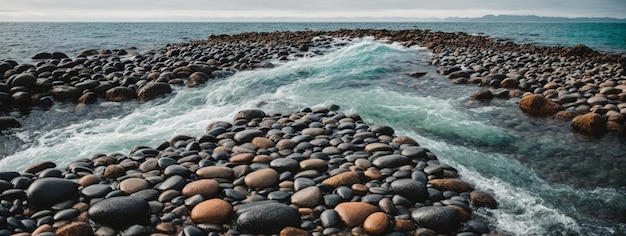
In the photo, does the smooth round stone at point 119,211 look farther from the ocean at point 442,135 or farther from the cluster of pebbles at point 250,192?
the ocean at point 442,135

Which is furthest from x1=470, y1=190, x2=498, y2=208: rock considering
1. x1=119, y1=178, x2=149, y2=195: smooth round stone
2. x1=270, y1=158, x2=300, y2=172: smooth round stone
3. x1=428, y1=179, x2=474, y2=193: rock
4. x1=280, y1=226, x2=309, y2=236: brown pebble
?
x1=119, y1=178, x2=149, y2=195: smooth round stone

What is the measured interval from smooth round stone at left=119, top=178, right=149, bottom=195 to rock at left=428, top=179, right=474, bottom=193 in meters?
4.01

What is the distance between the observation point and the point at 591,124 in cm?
752

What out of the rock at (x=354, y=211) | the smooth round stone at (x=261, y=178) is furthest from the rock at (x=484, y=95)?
the smooth round stone at (x=261, y=178)

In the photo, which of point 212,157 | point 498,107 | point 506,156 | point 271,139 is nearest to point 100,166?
point 212,157

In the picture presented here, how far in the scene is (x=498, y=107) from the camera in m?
9.55

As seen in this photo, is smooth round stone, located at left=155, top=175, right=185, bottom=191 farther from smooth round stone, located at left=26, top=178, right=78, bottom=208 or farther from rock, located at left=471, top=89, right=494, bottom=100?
rock, located at left=471, top=89, right=494, bottom=100

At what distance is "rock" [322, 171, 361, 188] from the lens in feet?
16.1

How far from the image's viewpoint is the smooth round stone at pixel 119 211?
392cm

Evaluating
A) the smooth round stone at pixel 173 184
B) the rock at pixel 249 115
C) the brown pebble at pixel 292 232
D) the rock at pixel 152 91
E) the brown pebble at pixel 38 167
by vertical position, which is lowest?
the brown pebble at pixel 292 232

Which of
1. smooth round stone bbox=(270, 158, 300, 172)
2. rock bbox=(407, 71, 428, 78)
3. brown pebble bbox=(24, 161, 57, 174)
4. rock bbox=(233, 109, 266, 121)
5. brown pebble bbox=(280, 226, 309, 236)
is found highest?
rock bbox=(407, 71, 428, 78)

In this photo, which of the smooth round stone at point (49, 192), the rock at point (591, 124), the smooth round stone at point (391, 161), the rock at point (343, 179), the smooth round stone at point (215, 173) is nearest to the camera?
the smooth round stone at point (49, 192)

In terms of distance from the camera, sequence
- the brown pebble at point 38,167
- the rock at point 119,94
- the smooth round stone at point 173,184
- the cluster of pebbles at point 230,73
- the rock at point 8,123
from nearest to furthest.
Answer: the smooth round stone at point 173,184 < the brown pebble at point 38,167 < the rock at point 8,123 < the cluster of pebbles at point 230,73 < the rock at point 119,94

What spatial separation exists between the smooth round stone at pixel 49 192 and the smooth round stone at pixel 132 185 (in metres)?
0.55
